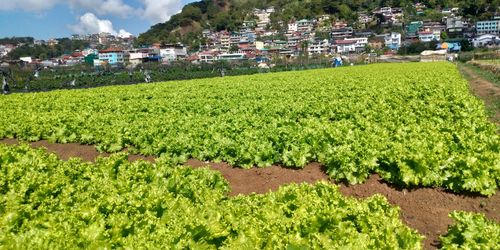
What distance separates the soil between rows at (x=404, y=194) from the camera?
22.7 feet

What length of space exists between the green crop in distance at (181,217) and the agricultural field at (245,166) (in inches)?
0.7

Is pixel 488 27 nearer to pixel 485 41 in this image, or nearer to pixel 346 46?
pixel 485 41

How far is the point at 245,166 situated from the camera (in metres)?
9.76

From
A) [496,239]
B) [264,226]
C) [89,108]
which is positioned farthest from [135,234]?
[89,108]

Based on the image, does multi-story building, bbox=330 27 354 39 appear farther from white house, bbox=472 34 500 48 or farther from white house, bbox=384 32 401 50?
white house, bbox=472 34 500 48

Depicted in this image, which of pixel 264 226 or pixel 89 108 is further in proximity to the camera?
pixel 89 108

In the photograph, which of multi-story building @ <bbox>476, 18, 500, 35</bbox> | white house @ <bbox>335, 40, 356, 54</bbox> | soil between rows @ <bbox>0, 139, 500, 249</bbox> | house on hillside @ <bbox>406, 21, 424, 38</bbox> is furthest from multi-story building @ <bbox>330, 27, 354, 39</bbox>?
soil between rows @ <bbox>0, 139, 500, 249</bbox>

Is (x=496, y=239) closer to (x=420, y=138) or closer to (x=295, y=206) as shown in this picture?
(x=295, y=206)

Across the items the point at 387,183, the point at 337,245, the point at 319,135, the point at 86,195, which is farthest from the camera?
the point at 319,135

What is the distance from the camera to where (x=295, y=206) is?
6.05 m

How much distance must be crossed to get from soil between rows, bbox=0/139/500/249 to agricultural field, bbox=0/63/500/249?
0.18 meters

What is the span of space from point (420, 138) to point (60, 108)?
19430 millimetres

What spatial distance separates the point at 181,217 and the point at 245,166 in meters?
4.28

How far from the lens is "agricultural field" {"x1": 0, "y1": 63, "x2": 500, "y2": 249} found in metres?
5.13
